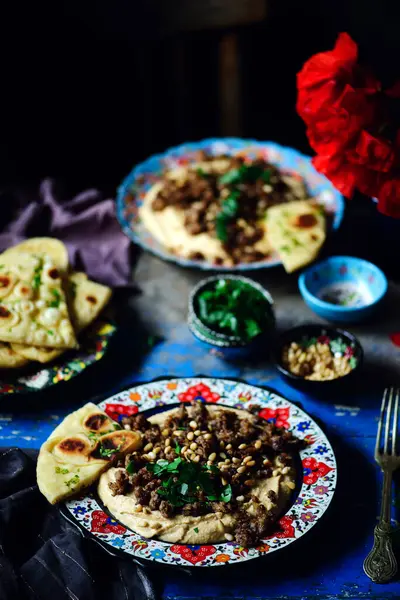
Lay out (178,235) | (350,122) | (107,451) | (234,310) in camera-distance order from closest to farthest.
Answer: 1. (107,451)
2. (350,122)
3. (234,310)
4. (178,235)

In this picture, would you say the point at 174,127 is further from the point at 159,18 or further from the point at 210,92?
the point at 159,18

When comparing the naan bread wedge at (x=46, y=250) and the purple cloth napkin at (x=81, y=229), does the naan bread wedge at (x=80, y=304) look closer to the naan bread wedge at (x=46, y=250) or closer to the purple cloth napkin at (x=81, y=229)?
the naan bread wedge at (x=46, y=250)

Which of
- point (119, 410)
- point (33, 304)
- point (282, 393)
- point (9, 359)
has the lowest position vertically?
point (282, 393)

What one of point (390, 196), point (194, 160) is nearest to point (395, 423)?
point (390, 196)

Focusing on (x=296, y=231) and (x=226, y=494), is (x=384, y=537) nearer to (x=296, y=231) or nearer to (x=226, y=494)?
(x=226, y=494)

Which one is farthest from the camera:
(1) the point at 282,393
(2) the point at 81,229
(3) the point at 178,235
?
(2) the point at 81,229

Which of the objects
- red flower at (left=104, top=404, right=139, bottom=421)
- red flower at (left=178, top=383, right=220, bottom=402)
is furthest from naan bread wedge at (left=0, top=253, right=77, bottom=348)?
red flower at (left=178, top=383, right=220, bottom=402)

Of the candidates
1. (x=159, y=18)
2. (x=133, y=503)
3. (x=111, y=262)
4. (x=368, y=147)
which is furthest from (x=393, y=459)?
(x=159, y=18)

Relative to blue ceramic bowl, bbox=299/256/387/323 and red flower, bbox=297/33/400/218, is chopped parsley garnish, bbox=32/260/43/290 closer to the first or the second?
blue ceramic bowl, bbox=299/256/387/323
